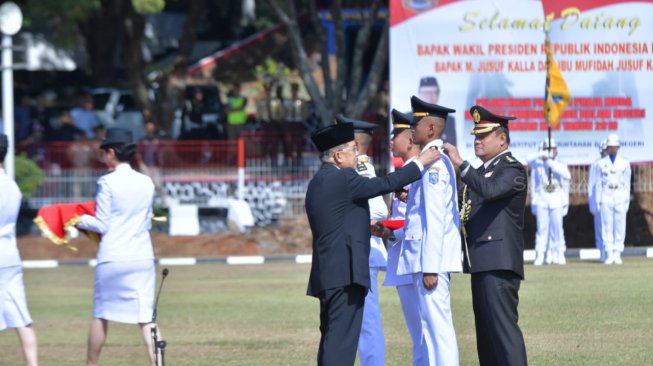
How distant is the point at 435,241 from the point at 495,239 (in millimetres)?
428

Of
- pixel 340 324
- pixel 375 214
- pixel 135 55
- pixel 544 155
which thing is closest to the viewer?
pixel 340 324

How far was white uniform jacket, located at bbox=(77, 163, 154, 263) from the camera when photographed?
1079cm

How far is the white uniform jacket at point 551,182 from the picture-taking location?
2469 cm

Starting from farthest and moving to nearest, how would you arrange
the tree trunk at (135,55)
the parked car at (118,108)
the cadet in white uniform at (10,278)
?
the parked car at (118,108), the tree trunk at (135,55), the cadet in white uniform at (10,278)

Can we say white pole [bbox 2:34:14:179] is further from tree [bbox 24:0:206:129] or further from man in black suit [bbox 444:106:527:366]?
man in black suit [bbox 444:106:527:366]

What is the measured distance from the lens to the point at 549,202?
24672mm

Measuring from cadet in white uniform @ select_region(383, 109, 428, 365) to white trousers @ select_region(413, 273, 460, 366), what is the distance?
0.90ft

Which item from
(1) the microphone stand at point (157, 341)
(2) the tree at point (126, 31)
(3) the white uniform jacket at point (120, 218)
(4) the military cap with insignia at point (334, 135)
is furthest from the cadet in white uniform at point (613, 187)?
(4) the military cap with insignia at point (334, 135)

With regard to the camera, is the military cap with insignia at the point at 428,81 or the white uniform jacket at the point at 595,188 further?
the military cap with insignia at the point at 428,81

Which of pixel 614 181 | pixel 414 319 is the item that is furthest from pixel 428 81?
pixel 414 319

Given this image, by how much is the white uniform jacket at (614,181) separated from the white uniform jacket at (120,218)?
14926 mm

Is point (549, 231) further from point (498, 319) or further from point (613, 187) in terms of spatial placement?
point (498, 319)

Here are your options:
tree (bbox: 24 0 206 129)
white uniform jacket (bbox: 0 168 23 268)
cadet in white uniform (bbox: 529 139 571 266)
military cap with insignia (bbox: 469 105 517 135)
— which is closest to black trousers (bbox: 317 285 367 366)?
military cap with insignia (bbox: 469 105 517 135)

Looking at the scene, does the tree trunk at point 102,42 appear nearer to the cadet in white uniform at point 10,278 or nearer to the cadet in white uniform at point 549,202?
the cadet in white uniform at point 549,202
